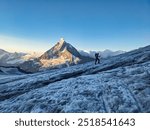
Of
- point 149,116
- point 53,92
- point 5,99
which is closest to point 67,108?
point 53,92

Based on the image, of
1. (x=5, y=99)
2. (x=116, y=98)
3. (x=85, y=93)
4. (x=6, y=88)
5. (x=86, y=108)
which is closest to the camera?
(x=86, y=108)

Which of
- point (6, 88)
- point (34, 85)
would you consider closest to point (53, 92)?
point (34, 85)

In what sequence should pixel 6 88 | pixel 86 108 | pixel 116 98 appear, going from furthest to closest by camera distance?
pixel 6 88 < pixel 116 98 < pixel 86 108

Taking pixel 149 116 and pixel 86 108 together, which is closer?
pixel 149 116

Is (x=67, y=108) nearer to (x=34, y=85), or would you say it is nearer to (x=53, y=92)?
(x=53, y=92)

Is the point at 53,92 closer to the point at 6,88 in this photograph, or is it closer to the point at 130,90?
the point at 130,90

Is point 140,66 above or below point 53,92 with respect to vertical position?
above

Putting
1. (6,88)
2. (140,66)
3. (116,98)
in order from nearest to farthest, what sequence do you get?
(116,98)
(140,66)
(6,88)

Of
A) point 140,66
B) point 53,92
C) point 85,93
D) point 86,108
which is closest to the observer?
point 86,108

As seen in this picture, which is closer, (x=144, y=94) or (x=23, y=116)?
(x=23, y=116)
